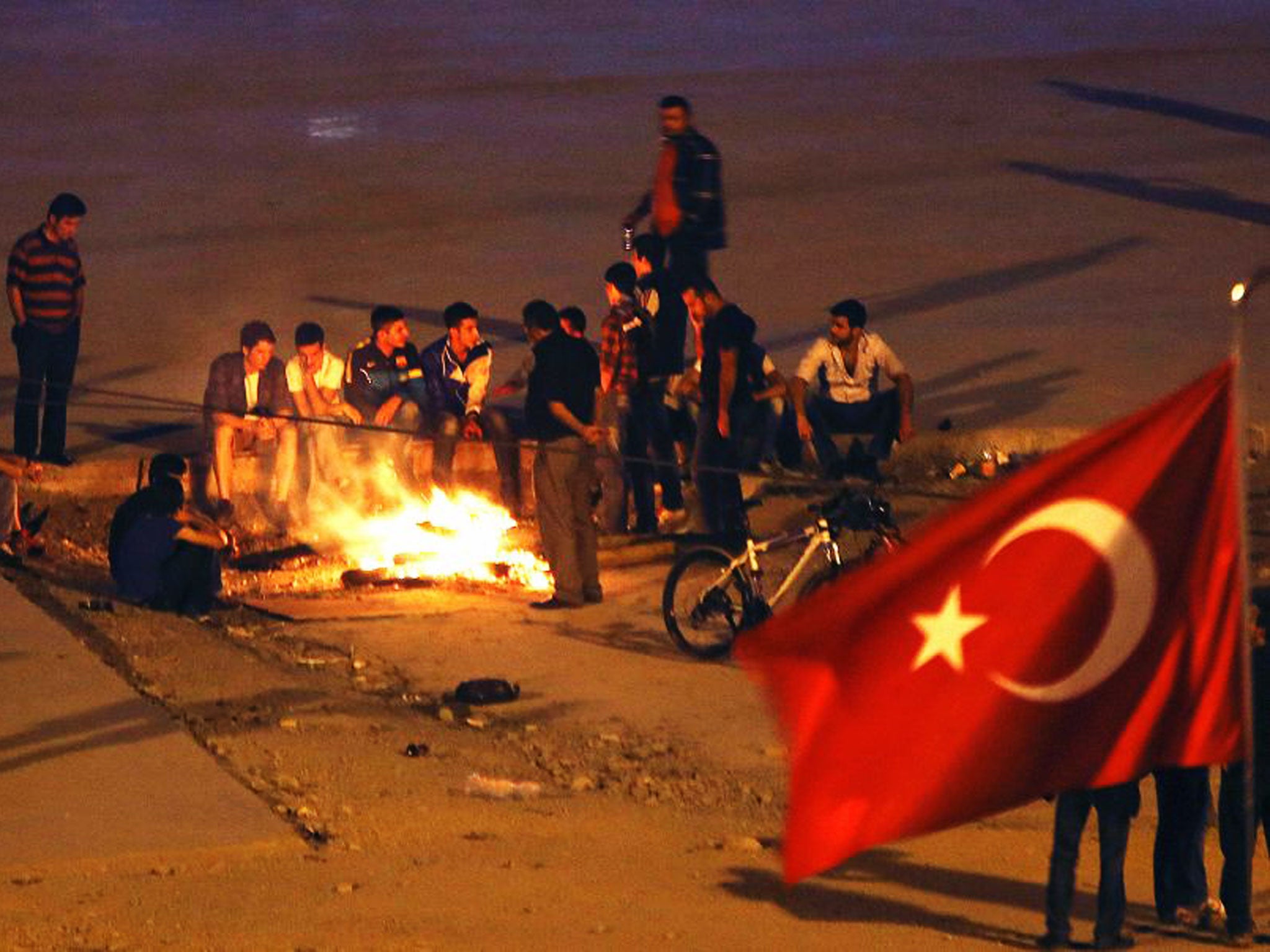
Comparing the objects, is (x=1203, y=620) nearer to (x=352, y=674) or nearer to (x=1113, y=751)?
(x=1113, y=751)

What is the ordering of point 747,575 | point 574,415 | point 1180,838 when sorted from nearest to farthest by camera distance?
1. point 1180,838
2. point 747,575
3. point 574,415

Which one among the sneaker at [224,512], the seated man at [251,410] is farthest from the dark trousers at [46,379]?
the sneaker at [224,512]

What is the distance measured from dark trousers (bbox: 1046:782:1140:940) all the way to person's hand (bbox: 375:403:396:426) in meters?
8.20

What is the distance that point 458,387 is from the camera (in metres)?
16.8

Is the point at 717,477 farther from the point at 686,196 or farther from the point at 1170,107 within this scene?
the point at 1170,107

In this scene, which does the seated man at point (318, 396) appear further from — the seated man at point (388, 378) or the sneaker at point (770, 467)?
the sneaker at point (770, 467)

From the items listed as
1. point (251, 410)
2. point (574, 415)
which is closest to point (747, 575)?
point (574, 415)

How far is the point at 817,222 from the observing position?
953 inches

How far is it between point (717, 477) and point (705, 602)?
1.94m

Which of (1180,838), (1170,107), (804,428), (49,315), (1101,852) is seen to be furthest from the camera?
(1170,107)

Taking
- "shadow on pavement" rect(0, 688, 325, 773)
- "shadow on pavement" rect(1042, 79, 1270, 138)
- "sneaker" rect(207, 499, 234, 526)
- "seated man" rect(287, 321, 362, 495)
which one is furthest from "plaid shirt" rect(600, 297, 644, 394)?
"shadow on pavement" rect(1042, 79, 1270, 138)

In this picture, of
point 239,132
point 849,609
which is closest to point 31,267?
point 849,609

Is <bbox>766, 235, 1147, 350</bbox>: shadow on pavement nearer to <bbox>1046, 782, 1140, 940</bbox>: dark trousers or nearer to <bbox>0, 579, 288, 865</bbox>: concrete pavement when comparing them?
<bbox>0, 579, 288, 865</bbox>: concrete pavement

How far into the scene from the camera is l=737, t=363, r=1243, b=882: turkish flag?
7.92m
